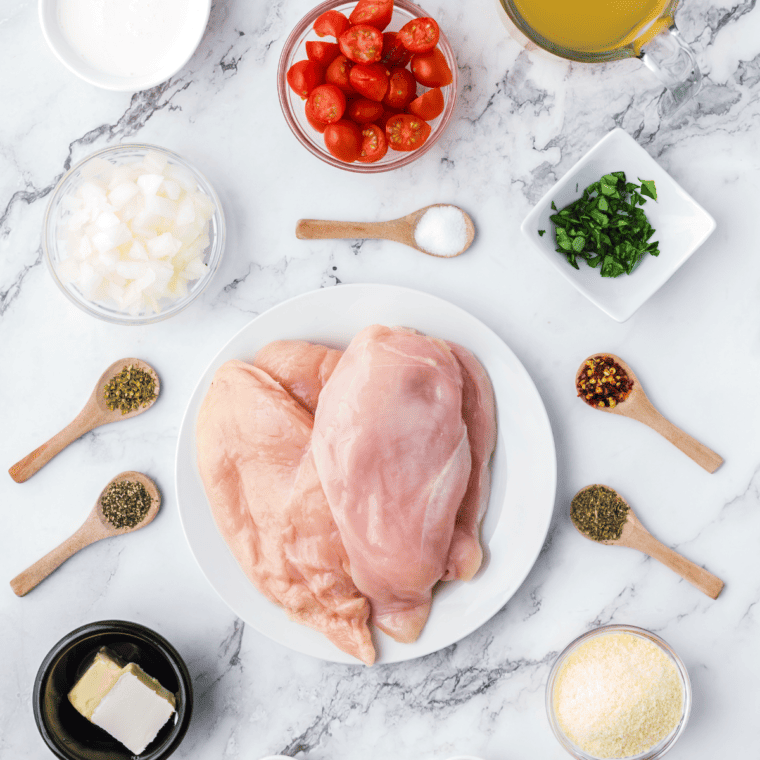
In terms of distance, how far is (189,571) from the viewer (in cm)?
166

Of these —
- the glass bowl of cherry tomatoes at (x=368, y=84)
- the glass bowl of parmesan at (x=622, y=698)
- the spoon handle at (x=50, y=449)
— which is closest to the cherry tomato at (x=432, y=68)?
the glass bowl of cherry tomatoes at (x=368, y=84)

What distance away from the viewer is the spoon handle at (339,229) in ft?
5.21

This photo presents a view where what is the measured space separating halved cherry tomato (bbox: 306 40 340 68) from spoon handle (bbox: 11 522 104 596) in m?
1.26

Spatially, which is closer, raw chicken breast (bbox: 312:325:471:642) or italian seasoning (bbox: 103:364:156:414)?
raw chicken breast (bbox: 312:325:471:642)

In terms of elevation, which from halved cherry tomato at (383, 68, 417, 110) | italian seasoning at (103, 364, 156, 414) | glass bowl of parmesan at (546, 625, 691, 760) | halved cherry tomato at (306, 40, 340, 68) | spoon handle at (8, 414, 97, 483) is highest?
halved cherry tomato at (383, 68, 417, 110)

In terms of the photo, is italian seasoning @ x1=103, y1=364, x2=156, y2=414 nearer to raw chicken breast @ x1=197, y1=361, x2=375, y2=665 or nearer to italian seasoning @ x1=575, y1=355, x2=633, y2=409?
raw chicken breast @ x1=197, y1=361, x2=375, y2=665

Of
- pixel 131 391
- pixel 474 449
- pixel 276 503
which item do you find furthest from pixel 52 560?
pixel 474 449

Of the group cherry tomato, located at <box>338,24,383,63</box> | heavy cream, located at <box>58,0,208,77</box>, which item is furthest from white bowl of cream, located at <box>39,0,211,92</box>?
cherry tomato, located at <box>338,24,383,63</box>

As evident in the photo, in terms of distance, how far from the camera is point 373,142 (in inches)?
58.2

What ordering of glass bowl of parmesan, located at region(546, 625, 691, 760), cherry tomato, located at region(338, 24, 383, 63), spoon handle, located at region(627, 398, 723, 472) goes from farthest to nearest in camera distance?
spoon handle, located at region(627, 398, 723, 472)
glass bowl of parmesan, located at region(546, 625, 691, 760)
cherry tomato, located at region(338, 24, 383, 63)

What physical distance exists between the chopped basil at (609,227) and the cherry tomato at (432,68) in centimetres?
39

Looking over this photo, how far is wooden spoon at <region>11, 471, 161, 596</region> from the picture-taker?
1640mm

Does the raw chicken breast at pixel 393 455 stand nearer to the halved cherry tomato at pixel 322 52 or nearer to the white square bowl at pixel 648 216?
the white square bowl at pixel 648 216

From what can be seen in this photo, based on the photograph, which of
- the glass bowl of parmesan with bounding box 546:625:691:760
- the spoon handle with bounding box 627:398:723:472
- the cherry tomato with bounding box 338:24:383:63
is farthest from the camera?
the spoon handle with bounding box 627:398:723:472
